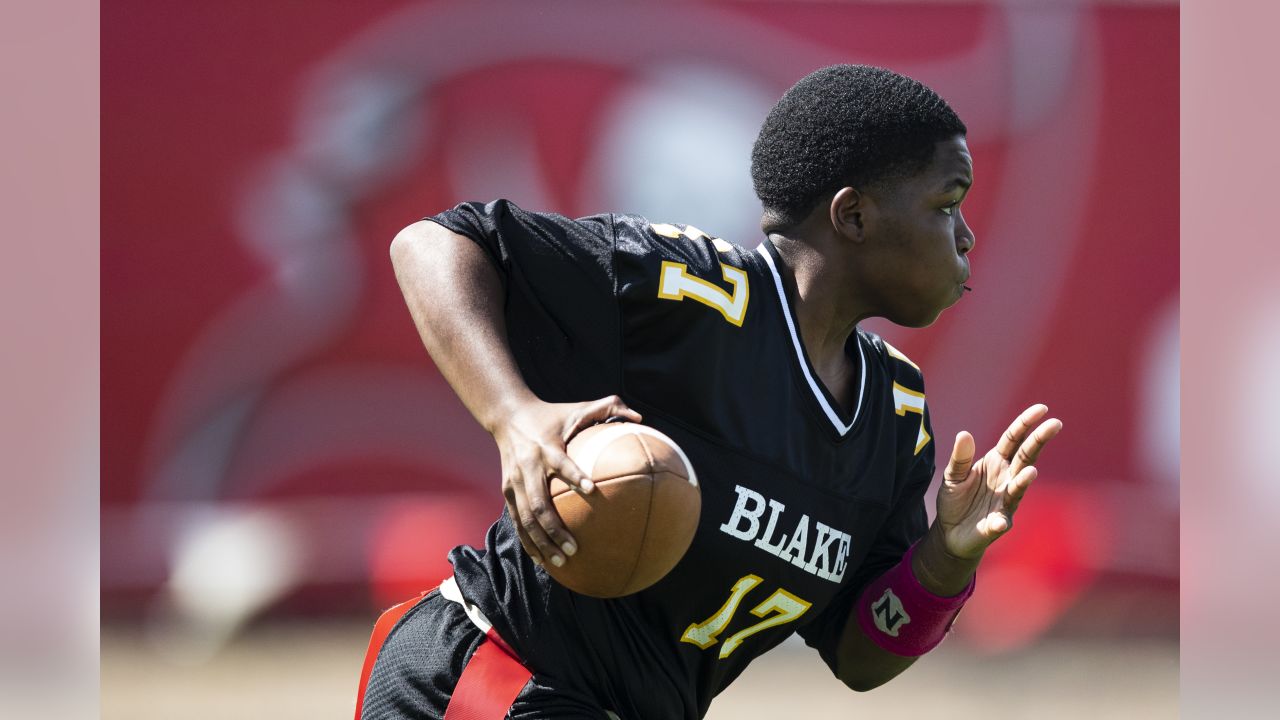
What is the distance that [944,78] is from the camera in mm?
6461

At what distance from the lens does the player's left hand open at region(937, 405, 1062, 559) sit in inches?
101

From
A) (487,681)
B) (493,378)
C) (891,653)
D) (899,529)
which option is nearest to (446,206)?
(899,529)

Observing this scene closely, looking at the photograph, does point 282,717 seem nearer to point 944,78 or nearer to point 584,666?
point 584,666

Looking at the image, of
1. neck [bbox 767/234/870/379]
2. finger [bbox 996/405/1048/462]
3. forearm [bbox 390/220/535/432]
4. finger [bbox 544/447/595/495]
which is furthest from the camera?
finger [bbox 996/405/1048/462]

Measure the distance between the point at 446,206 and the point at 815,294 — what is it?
402 cm

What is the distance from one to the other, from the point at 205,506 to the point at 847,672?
13.1 ft

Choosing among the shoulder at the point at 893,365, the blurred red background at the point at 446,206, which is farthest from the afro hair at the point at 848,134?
the blurred red background at the point at 446,206

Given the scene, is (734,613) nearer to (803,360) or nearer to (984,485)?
(803,360)

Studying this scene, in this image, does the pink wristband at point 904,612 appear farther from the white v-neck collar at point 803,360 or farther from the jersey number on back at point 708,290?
the jersey number on back at point 708,290

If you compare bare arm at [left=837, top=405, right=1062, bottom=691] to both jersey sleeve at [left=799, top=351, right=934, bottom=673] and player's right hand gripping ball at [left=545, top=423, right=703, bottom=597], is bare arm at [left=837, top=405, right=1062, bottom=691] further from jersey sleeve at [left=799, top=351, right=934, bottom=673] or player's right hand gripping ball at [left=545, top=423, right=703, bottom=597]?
player's right hand gripping ball at [left=545, top=423, right=703, bottom=597]

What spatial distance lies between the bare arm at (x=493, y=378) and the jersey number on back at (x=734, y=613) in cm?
56

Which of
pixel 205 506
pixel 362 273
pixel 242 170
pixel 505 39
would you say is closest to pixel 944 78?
pixel 505 39

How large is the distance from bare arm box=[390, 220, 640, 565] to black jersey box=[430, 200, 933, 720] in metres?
0.07

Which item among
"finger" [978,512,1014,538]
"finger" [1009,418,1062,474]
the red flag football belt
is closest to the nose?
"finger" [1009,418,1062,474]
